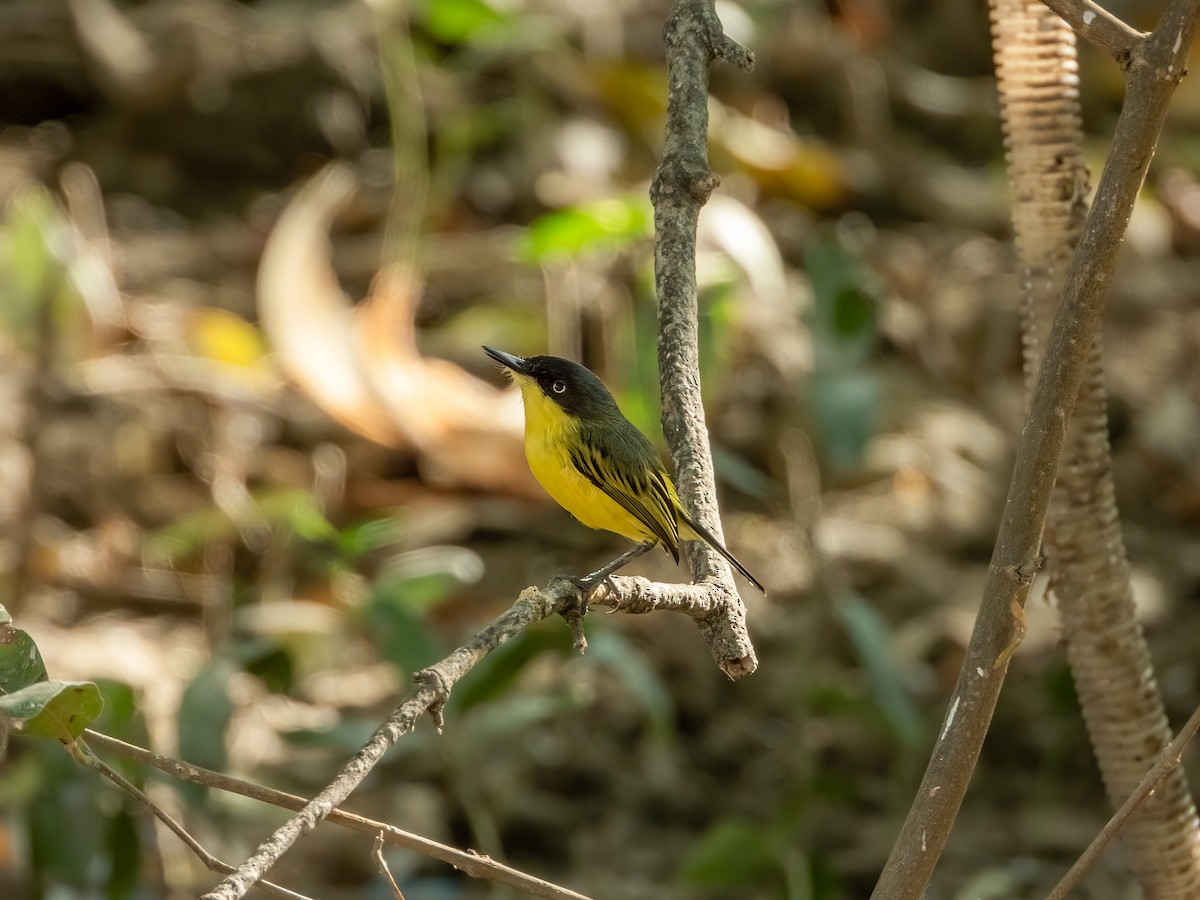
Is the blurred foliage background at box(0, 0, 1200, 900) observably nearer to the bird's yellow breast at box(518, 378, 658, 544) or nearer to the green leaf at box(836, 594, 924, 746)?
the green leaf at box(836, 594, 924, 746)

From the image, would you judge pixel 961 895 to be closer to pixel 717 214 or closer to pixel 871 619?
pixel 871 619

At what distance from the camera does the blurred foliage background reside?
438 centimetres

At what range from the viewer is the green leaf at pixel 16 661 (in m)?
1.89

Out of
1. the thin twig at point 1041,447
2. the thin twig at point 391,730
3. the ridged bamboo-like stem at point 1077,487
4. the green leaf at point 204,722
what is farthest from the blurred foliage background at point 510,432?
the thin twig at point 391,730

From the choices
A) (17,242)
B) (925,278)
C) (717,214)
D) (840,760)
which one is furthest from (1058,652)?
(17,242)

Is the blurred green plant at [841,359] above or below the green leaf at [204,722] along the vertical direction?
above

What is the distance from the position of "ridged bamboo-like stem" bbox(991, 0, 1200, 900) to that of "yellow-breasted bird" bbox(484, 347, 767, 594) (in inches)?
24.4

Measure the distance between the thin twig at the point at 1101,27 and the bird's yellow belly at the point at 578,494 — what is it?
1234 mm

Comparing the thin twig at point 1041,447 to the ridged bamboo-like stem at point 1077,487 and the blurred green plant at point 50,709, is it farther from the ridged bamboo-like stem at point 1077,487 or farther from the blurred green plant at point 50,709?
the blurred green plant at point 50,709

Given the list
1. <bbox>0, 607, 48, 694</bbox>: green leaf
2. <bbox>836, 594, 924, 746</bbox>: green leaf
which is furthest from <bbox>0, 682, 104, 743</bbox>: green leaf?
<bbox>836, 594, 924, 746</bbox>: green leaf

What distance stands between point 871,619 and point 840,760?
1027 mm

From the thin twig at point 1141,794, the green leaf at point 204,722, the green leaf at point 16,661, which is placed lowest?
the green leaf at point 204,722

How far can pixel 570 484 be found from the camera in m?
2.87

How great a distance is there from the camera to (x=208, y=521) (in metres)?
5.80
